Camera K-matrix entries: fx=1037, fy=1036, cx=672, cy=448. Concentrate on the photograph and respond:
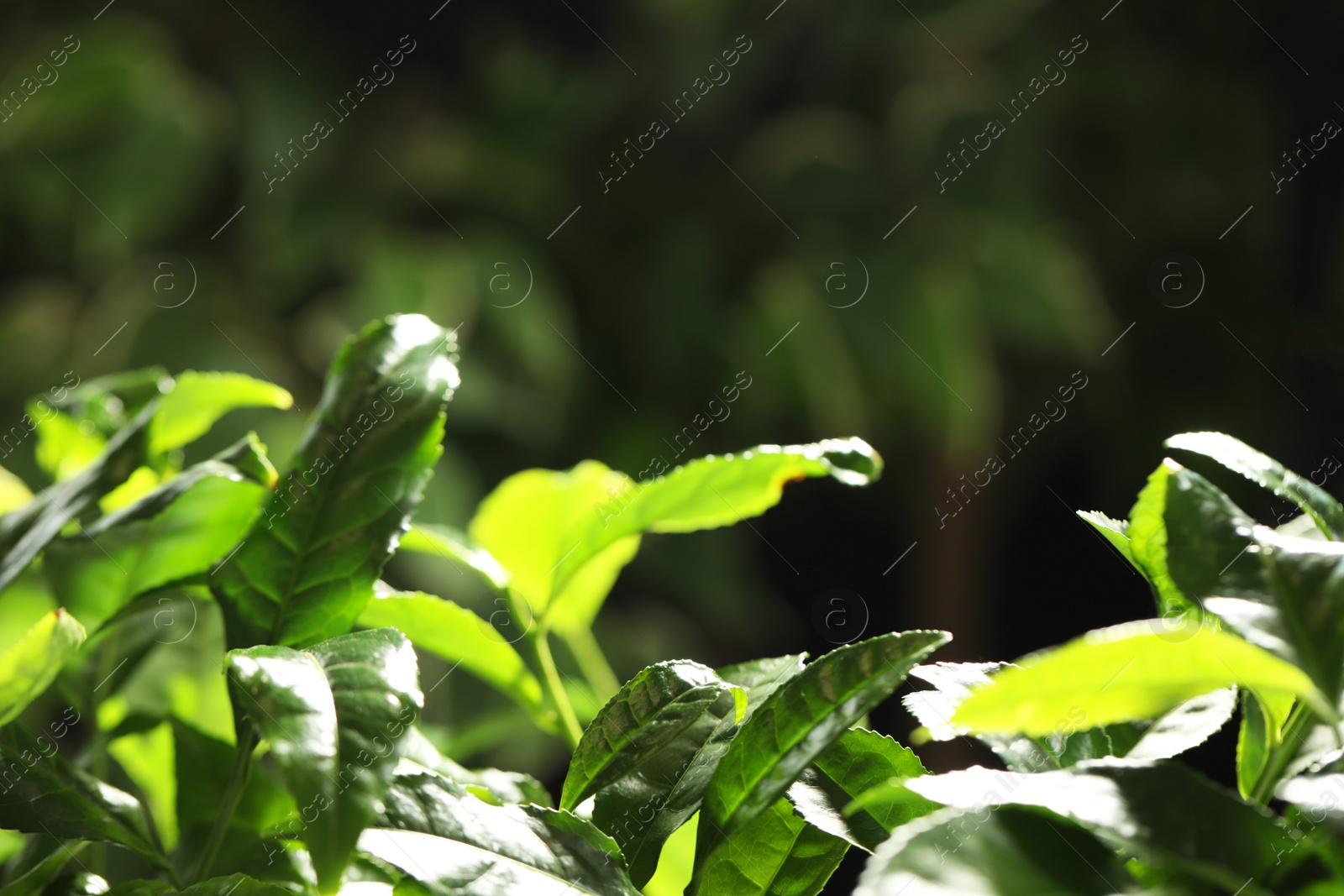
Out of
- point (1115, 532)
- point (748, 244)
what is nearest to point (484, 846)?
point (1115, 532)

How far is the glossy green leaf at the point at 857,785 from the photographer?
0.18m

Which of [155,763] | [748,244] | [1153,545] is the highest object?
[748,244]

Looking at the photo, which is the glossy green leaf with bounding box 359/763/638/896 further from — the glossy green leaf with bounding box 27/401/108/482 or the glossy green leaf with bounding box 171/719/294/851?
the glossy green leaf with bounding box 27/401/108/482

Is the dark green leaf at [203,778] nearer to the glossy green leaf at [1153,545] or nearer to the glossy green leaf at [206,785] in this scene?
the glossy green leaf at [206,785]

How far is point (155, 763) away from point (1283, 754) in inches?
12.7

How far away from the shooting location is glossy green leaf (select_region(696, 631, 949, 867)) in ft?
0.55

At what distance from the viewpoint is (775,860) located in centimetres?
19

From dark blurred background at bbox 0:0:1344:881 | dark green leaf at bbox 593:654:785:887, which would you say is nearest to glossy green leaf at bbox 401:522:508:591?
dark green leaf at bbox 593:654:785:887

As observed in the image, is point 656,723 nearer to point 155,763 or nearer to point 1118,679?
point 1118,679

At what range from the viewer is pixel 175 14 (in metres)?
1.23

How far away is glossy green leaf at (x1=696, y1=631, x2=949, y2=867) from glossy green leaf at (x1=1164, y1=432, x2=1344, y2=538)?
6 cm

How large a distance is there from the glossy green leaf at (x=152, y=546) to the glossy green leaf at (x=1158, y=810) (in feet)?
0.54

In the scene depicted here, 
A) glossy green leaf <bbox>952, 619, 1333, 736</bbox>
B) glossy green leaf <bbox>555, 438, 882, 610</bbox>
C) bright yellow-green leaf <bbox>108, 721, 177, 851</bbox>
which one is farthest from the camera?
bright yellow-green leaf <bbox>108, 721, 177, 851</bbox>

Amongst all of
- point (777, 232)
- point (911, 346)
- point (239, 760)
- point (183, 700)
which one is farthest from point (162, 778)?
point (777, 232)
